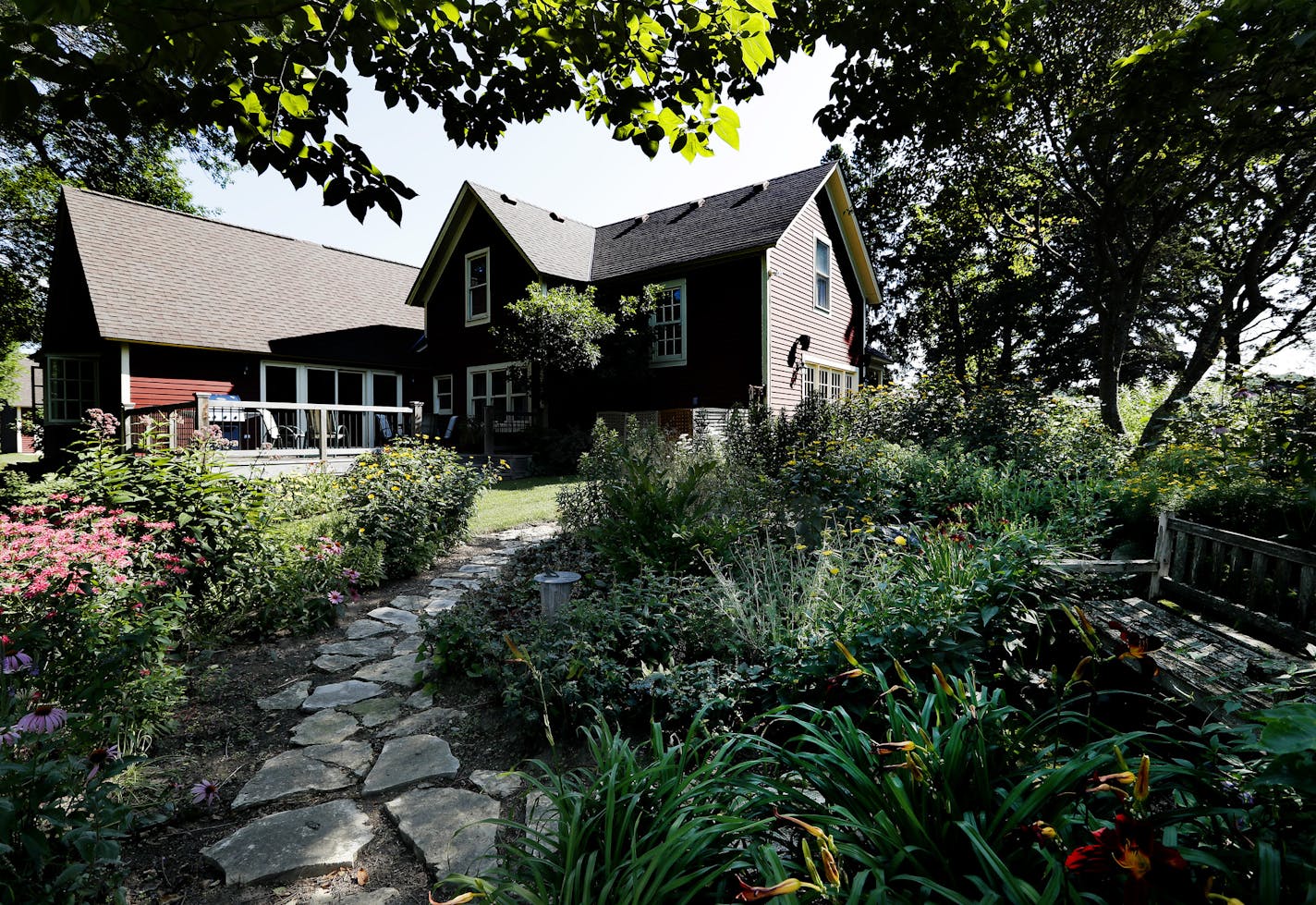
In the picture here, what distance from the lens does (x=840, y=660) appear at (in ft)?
7.41

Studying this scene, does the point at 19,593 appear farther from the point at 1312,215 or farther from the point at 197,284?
the point at 1312,215

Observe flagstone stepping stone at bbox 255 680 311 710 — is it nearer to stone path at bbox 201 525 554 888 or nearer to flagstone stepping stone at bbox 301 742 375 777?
stone path at bbox 201 525 554 888

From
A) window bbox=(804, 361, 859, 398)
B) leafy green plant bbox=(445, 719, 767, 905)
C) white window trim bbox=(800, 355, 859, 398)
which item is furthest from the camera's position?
window bbox=(804, 361, 859, 398)

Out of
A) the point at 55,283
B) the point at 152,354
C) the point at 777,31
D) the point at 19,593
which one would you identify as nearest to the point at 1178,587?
the point at 777,31

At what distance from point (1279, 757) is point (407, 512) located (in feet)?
19.0

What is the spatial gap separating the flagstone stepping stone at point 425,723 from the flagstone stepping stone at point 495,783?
485mm

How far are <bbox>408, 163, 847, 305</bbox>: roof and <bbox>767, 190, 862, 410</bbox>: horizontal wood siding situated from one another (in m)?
0.66

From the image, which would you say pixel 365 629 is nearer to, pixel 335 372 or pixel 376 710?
pixel 376 710

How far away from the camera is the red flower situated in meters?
0.87

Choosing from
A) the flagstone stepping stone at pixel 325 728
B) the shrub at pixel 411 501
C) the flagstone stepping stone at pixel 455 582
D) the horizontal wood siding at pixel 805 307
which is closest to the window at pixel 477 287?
the horizontal wood siding at pixel 805 307

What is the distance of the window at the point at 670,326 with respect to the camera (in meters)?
14.6

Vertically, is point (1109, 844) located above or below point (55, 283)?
below

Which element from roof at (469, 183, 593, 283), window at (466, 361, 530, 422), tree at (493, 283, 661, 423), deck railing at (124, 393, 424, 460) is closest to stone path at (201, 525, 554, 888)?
deck railing at (124, 393, 424, 460)

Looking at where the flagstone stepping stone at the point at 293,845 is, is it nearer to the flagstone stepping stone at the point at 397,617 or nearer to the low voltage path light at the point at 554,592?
the low voltage path light at the point at 554,592
